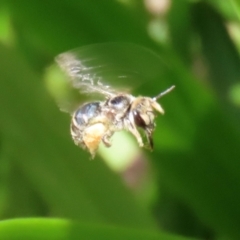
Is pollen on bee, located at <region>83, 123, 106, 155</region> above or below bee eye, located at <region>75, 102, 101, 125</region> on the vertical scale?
below

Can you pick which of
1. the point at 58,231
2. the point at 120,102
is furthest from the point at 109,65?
the point at 58,231

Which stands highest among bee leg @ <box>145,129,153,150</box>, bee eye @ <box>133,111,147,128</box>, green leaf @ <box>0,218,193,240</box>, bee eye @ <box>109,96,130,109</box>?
bee eye @ <box>109,96,130,109</box>

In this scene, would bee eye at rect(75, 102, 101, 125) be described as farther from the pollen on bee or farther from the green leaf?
the green leaf

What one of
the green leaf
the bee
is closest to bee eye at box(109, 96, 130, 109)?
the bee

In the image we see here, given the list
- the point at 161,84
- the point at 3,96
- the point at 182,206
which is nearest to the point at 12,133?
the point at 3,96

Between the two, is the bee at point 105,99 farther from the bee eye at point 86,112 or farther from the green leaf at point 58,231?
the green leaf at point 58,231

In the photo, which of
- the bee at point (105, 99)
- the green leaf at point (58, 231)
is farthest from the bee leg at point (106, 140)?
the green leaf at point (58, 231)
